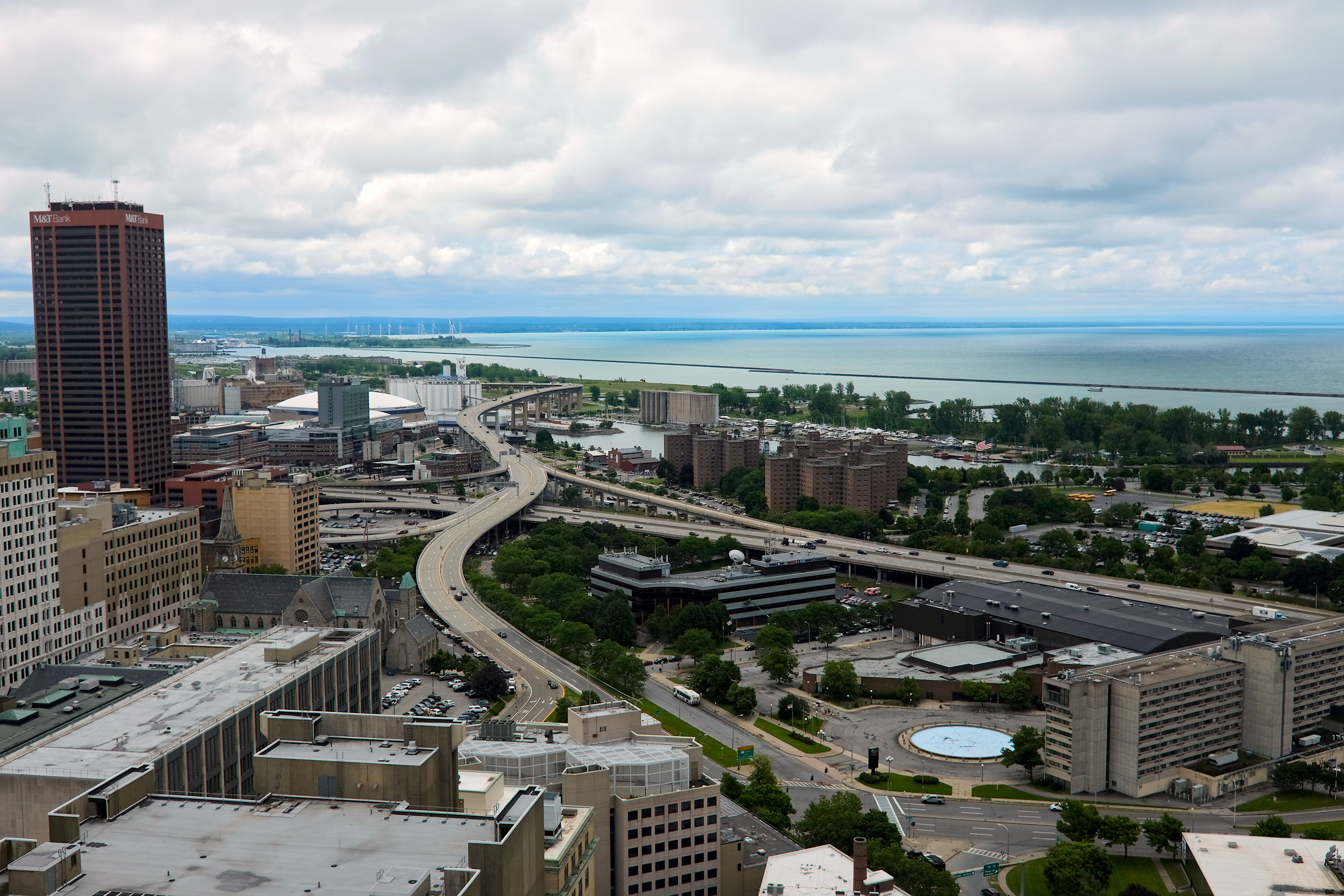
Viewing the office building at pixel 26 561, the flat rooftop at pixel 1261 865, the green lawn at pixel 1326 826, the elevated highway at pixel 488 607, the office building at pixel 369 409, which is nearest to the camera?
the flat rooftop at pixel 1261 865

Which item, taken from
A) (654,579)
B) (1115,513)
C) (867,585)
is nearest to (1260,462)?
(1115,513)

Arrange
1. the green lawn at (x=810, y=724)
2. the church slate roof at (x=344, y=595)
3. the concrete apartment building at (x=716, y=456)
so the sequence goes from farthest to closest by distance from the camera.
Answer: the concrete apartment building at (x=716, y=456) < the church slate roof at (x=344, y=595) < the green lawn at (x=810, y=724)

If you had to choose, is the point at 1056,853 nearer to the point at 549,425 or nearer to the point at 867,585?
the point at 867,585

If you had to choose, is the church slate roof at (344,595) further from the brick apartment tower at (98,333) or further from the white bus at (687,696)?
the brick apartment tower at (98,333)

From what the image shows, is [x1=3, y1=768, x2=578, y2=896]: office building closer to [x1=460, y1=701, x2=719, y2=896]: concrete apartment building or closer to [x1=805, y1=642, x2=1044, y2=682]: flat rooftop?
[x1=460, y1=701, x2=719, y2=896]: concrete apartment building

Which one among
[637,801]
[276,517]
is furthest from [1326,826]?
[276,517]

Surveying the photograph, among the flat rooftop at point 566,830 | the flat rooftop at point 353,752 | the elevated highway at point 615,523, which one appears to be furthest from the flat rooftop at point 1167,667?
the flat rooftop at point 353,752

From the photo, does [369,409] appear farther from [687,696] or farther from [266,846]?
[266,846]
